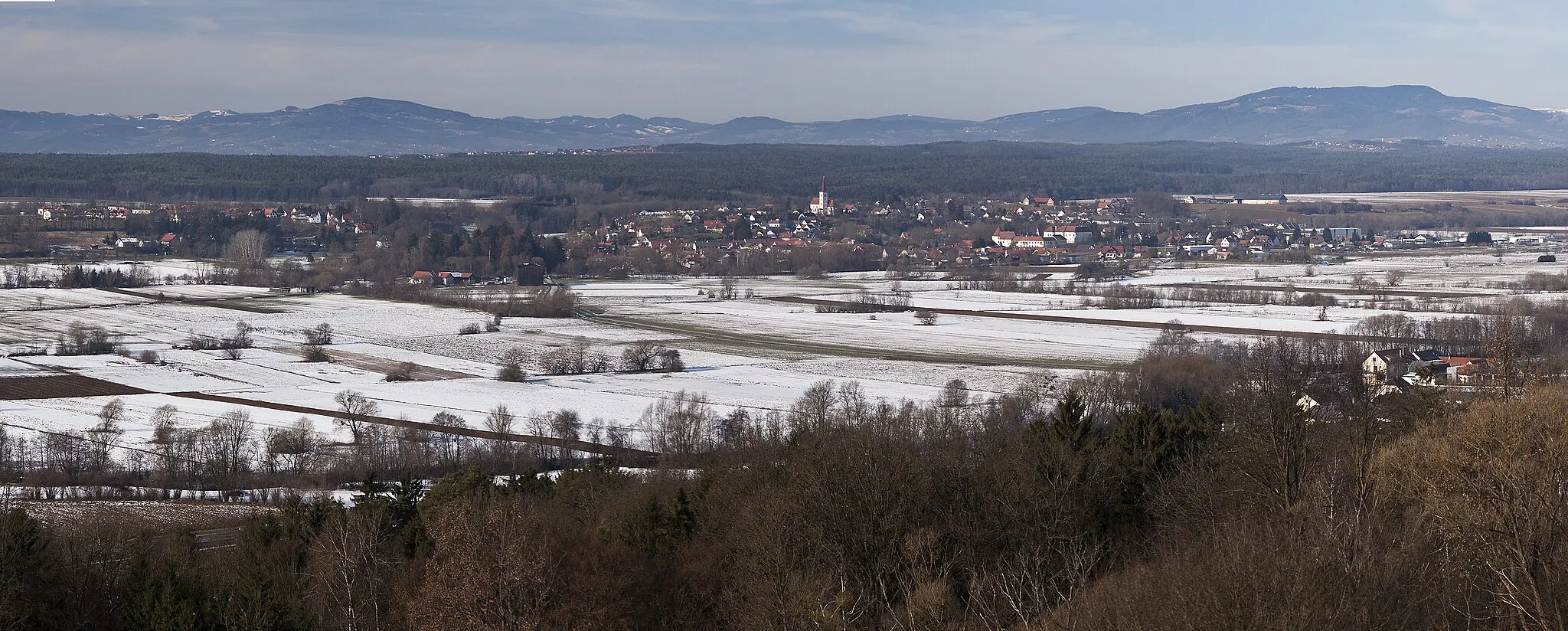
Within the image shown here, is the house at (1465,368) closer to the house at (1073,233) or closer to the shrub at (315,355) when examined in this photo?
the shrub at (315,355)

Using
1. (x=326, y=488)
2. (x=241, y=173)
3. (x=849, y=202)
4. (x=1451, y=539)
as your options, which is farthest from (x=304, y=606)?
(x=241, y=173)

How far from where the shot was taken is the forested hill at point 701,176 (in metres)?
129

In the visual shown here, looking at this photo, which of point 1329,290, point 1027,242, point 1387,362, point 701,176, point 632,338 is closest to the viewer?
point 1387,362

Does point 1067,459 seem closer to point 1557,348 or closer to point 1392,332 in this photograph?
point 1557,348

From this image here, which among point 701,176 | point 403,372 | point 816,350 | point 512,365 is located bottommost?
point 816,350

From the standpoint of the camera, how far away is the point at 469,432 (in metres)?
31.1

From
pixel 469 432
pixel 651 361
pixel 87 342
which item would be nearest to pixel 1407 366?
pixel 651 361

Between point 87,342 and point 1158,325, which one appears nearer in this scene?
point 87,342

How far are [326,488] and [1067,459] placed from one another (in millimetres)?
14182

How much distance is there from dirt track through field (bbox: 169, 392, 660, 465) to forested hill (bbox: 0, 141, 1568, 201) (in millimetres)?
94145

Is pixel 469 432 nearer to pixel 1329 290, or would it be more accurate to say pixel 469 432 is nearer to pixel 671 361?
pixel 671 361

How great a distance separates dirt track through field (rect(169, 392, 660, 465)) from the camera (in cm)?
2944

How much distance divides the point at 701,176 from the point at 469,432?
405 ft

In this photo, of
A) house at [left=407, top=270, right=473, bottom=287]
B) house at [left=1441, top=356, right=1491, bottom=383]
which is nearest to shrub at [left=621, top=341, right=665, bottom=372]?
house at [left=1441, top=356, right=1491, bottom=383]
